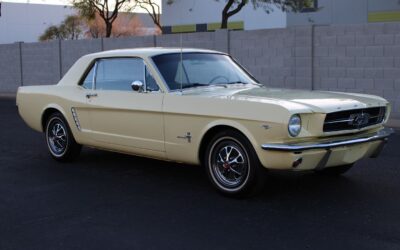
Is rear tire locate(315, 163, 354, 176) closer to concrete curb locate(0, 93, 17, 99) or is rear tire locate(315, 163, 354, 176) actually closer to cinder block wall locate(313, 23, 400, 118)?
cinder block wall locate(313, 23, 400, 118)

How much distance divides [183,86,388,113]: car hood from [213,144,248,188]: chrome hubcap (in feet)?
1.72

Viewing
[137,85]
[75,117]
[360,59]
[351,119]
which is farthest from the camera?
[360,59]

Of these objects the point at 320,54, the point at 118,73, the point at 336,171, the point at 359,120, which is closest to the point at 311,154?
the point at 359,120

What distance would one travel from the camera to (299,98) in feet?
19.1

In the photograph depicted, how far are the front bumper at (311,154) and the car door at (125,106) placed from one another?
1.50 m

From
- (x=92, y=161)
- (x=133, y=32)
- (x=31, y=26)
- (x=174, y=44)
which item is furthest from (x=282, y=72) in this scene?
(x=31, y=26)

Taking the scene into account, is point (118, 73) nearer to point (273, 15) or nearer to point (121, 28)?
point (273, 15)

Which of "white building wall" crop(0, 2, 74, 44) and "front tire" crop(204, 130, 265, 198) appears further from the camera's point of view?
"white building wall" crop(0, 2, 74, 44)

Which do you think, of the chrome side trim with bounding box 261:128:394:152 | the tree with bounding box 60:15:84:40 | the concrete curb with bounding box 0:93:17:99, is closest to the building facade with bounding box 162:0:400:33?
the concrete curb with bounding box 0:93:17:99

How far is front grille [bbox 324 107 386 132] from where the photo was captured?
5.56 m

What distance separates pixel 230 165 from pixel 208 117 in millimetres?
527

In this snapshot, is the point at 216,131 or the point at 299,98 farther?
the point at 216,131

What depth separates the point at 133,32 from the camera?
209 ft

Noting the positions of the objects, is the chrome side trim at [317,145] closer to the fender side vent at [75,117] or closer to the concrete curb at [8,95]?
the fender side vent at [75,117]
